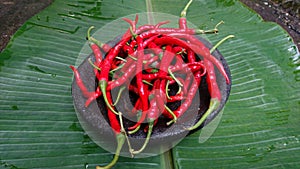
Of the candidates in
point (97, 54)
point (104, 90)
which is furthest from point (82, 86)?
point (97, 54)

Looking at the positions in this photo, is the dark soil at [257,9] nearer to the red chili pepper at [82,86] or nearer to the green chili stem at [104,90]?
the red chili pepper at [82,86]

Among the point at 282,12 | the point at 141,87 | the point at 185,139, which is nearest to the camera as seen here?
the point at 141,87

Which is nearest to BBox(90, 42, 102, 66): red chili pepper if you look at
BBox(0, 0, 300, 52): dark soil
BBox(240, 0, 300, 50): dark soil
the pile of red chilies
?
the pile of red chilies

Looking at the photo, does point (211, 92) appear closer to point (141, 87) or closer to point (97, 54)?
point (141, 87)

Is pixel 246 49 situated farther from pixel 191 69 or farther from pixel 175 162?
pixel 175 162

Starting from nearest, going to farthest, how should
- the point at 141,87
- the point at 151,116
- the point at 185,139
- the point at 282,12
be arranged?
1. the point at 151,116
2. the point at 141,87
3. the point at 185,139
4. the point at 282,12

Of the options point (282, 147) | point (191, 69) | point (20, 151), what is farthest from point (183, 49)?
point (20, 151)

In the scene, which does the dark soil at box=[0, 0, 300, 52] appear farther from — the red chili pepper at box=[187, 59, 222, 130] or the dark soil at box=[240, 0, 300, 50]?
the red chili pepper at box=[187, 59, 222, 130]

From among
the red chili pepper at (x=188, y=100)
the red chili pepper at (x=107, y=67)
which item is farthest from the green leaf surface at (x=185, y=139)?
the red chili pepper at (x=107, y=67)
